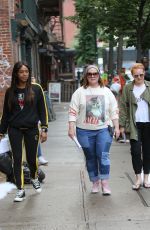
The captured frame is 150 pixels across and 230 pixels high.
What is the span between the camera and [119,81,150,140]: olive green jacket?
6.87 meters

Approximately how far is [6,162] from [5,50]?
25.3 feet

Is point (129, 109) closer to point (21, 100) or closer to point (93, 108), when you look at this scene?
point (93, 108)

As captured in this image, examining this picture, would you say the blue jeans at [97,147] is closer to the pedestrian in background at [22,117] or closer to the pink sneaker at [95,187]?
the pink sneaker at [95,187]

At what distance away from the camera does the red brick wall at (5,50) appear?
553 inches

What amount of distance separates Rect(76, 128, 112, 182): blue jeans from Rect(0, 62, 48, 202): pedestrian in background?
19.8 inches

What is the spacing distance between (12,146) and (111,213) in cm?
150

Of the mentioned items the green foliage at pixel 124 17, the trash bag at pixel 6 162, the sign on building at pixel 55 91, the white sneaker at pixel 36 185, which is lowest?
the sign on building at pixel 55 91

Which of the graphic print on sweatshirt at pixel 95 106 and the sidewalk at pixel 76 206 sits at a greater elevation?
the graphic print on sweatshirt at pixel 95 106

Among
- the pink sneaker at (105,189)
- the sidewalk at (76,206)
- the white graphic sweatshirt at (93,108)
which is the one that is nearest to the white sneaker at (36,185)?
the sidewalk at (76,206)

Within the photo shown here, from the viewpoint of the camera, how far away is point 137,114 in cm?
691

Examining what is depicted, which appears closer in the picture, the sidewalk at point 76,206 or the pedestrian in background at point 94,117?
the sidewalk at point 76,206

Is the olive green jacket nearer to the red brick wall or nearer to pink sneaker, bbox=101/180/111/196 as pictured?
pink sneaker, bbox=101/180/111/196

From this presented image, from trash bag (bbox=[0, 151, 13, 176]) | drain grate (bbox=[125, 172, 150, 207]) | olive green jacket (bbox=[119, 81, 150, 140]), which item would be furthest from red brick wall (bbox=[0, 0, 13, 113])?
drain grate (bbox=[125, 172, 150, 207])

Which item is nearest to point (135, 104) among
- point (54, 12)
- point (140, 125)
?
point (140, 125)
